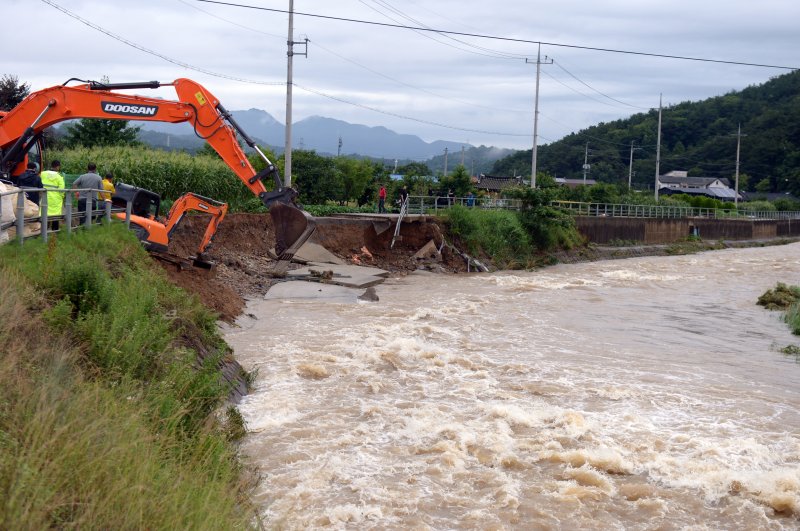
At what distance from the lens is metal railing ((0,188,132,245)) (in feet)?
37.7

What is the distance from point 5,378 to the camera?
19.6ft

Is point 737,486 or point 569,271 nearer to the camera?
point 737,486

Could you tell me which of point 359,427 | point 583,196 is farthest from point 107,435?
point 583,196

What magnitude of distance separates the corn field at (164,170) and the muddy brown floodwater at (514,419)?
9779 mm

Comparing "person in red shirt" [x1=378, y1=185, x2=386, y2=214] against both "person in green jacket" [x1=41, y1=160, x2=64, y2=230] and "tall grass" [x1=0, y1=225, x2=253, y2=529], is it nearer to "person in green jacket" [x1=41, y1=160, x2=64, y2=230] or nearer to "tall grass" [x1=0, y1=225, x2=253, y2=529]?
"person in green jacket" [x1=41, y1=160, x2=64, y2=230]

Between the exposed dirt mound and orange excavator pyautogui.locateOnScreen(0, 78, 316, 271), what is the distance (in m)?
1.55

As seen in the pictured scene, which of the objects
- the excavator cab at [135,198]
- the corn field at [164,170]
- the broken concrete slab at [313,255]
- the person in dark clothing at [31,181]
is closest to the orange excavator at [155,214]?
the excavator cab at [135,198]

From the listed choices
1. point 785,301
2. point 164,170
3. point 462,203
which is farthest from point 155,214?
point 462,203

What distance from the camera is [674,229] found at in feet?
203

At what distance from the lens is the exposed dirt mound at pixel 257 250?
18.6 meters

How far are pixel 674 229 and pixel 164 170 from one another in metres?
43.8

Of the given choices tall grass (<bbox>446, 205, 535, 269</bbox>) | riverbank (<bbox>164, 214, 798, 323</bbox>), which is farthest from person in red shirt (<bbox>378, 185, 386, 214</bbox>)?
riverbank (<bbox>164, 214, 798, 323</bbox>)

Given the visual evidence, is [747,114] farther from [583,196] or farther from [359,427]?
[359,427]

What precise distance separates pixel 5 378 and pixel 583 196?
207 ft
